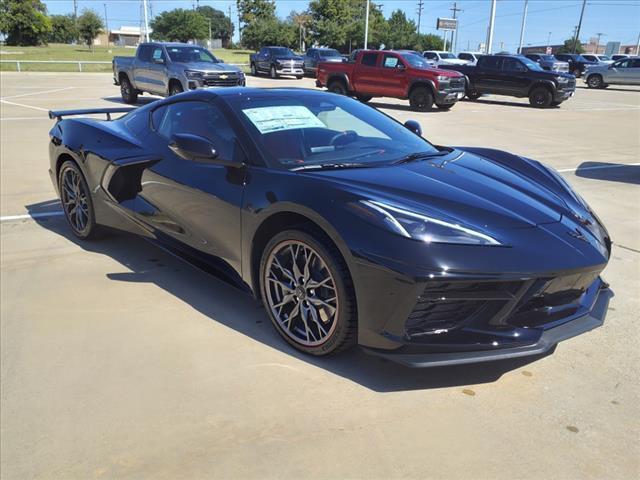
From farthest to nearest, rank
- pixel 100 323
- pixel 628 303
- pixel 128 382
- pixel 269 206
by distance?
1. pixel 628 303
2. pixel 100 323
3. pixel 269 206
4. pixel 128 382

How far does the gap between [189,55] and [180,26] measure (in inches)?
3129

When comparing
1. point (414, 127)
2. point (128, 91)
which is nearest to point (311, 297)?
point (414, 127)

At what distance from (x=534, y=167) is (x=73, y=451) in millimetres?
3245

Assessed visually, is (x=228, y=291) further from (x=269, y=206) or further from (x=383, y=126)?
(x=383, y=126)

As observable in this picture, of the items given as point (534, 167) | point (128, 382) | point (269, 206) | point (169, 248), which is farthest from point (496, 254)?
point (169, 248)

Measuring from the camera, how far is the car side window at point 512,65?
779 inches

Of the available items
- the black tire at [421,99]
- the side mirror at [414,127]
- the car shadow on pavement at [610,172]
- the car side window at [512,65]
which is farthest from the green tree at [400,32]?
the side mirror at [414,127]

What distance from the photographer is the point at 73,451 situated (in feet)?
7.52

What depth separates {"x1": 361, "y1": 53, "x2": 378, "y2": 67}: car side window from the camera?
710 inches

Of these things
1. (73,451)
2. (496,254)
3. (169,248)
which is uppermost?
(496,254)

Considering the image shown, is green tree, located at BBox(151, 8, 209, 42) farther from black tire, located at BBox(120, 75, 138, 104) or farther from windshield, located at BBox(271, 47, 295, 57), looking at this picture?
black tire, located at BBox(120, 75, 138, 104)

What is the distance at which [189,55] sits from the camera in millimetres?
15656

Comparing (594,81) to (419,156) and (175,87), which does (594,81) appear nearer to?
(175,87)

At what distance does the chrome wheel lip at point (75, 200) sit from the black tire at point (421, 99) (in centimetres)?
1362
